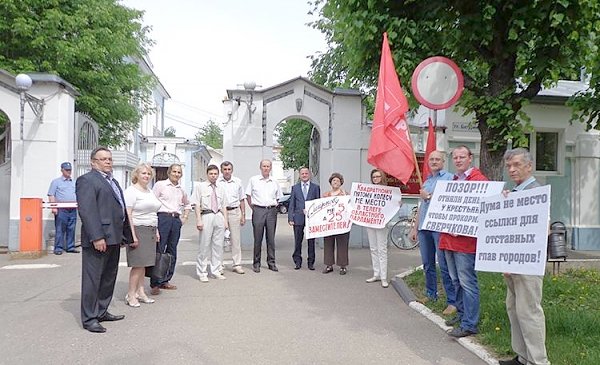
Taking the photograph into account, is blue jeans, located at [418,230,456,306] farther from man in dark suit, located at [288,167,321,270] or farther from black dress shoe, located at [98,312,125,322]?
black dress shoe, located at [98,312,125,322]

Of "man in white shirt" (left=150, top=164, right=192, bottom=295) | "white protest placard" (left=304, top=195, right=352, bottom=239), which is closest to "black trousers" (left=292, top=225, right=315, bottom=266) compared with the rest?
"white protest placard" (left=304, top=195, right=352, bottom=239)

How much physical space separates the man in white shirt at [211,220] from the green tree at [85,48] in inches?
388

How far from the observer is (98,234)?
5254 mm

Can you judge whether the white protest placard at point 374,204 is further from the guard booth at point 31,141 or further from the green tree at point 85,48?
the green tree at point 85,48

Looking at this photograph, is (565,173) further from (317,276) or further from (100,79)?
(100,79)

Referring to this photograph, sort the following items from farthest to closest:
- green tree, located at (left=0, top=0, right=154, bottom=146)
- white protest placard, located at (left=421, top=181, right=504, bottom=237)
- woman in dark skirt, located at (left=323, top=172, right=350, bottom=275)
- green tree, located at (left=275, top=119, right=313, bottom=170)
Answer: green tree, located at (left=275, top=119, right=313, bottom=170) → green tree, located at (left=0, top=0, right=154, bottom=146) → woman in dark skirt, located at (left=323, top=172, right=350, bottom=275) → white protest placard, located at (left=421, top=181, right=504, bottom=237)

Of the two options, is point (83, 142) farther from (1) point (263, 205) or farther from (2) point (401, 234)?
(2) point (401, 234)

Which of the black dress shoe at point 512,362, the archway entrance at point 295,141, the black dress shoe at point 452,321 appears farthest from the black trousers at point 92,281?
the archway entrance at point 295,141

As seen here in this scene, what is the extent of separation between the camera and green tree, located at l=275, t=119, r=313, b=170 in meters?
25.3

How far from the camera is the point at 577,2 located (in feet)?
19.9

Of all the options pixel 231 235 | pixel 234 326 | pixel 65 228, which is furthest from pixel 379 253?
pixel 65 228

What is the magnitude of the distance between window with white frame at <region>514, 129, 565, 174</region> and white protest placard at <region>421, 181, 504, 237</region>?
877 cm

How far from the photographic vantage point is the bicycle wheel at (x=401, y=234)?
12.0 m

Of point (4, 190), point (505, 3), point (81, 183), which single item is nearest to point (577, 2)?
point (505, 3)
